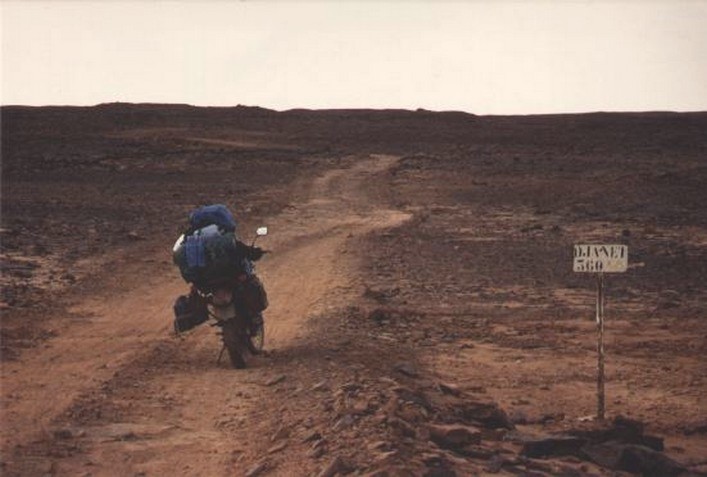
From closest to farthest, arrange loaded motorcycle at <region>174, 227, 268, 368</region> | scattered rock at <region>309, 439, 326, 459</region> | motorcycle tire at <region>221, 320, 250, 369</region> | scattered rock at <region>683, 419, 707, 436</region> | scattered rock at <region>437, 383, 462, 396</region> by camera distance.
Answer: scattered rock at <region>309, 439, 326, 459</region>
scattered rock at <region>683, 419, 707, 436</region>
scattered rock at <region>437, 383, 462, 396</region>
motorcycle tire at <region>221, 320, 250, 369</region>
loaded motorcycle at <region>174, 227, 268, 368</region>

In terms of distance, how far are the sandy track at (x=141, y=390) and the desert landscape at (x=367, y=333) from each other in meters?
0.03

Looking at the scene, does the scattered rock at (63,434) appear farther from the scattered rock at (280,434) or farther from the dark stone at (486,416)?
the dark stone at (486,416)

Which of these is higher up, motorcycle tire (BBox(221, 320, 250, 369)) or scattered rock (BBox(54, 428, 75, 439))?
motorcycle tire (BBox(221, 320, 250, 369))

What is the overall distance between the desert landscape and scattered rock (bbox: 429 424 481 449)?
2cm

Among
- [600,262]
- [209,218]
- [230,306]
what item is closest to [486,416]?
[600,262]

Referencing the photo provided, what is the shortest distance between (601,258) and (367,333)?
4172 millimetres

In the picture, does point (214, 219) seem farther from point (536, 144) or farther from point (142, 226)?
point (536, 144)

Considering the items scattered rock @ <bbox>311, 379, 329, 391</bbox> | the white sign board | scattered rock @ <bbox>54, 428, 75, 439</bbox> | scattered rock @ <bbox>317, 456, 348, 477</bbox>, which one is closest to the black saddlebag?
scattered rock @ <bbox>311, 379, 329, 391</bbox>

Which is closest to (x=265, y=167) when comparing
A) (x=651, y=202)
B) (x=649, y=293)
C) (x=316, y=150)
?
(x=316, y=150)

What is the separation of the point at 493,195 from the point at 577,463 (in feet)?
89.2

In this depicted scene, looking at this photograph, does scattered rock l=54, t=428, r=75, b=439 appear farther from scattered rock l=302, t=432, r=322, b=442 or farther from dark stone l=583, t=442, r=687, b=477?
dark stone l=583, t=442, r=687, b=477

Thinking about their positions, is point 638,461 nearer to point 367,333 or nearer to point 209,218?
point 209,218

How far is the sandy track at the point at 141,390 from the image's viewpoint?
323 inches

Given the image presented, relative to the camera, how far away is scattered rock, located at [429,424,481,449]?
7965 mm
